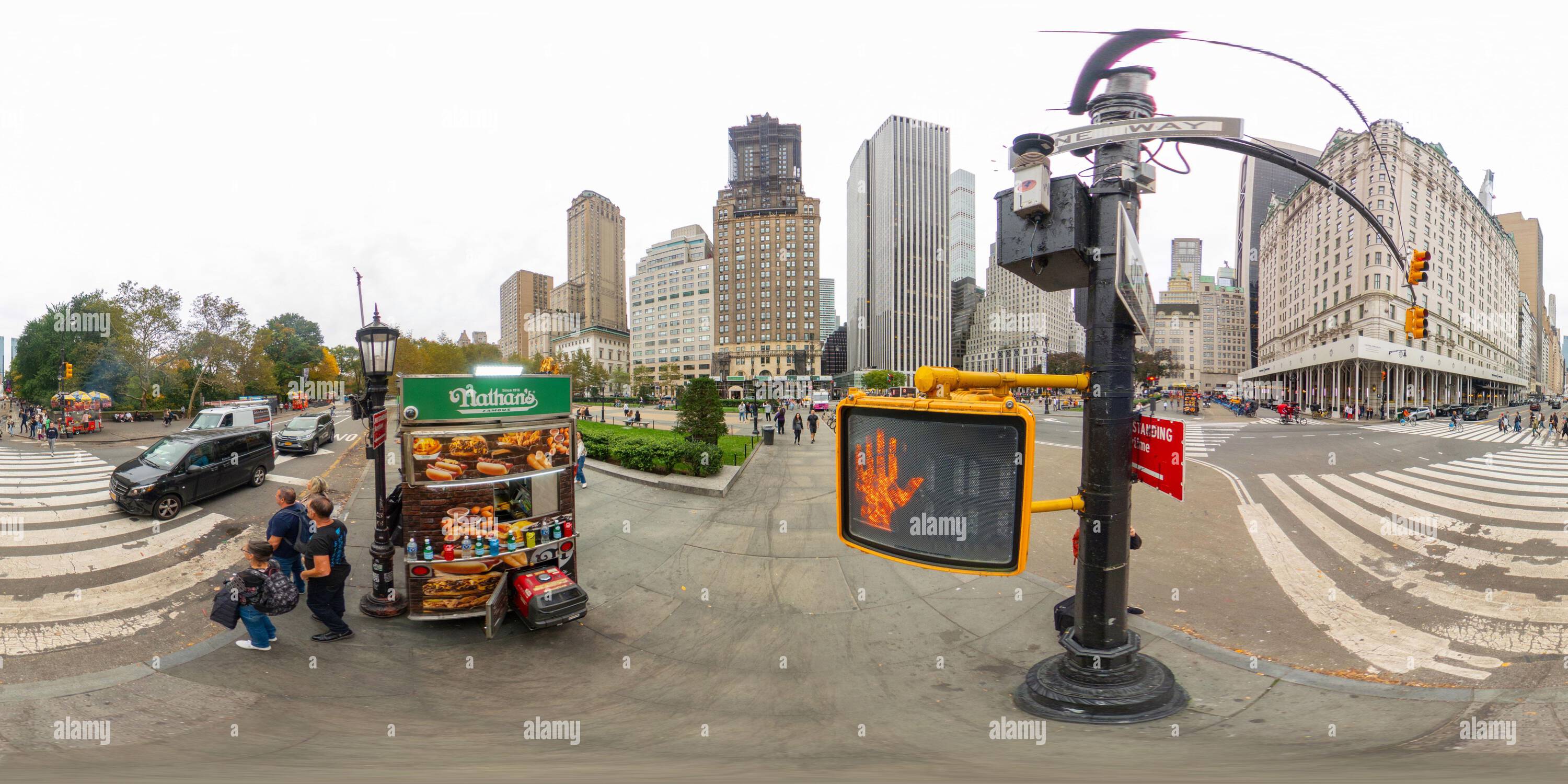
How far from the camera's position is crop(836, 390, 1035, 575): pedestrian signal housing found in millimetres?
3031

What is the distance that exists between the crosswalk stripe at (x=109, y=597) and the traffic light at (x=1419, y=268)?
1879 centimetres

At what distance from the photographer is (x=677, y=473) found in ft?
44.1

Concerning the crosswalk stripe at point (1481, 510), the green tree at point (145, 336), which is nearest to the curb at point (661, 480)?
the crosswalk stripe at point (1481, 510)

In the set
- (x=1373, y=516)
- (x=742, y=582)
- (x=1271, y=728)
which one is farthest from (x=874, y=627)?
(x=1373, y=516)

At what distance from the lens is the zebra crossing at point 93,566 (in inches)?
228

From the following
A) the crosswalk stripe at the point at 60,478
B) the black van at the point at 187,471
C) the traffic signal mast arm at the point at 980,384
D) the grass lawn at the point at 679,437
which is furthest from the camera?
the grass lawn at the point at 679,437

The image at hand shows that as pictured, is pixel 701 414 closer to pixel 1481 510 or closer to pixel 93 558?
pixel 93 558

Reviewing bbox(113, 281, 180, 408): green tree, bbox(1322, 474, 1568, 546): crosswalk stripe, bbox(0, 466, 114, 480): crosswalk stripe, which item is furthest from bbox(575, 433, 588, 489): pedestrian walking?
bbox(113, 281, 180, 408): green tree

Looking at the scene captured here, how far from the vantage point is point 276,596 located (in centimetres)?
524

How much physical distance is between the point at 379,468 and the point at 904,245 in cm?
13125

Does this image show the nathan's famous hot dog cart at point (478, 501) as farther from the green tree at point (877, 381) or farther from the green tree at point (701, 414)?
the green tree at point (877, 381)

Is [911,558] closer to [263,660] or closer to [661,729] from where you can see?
[661,729]

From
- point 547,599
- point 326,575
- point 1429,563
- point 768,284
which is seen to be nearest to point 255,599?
point 326,575

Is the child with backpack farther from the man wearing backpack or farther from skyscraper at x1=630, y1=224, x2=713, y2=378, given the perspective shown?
skyscraper at x1=630, y1=224, x2=713, y2=378
